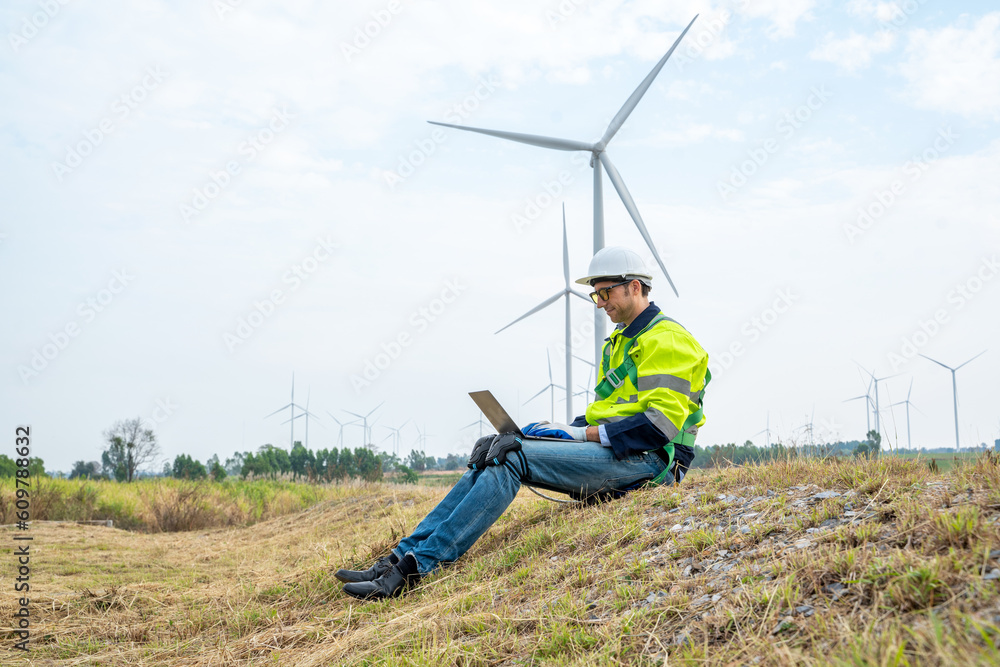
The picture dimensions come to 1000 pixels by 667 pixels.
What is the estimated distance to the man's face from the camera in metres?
4.82

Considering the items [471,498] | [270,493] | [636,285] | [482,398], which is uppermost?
[636,285]

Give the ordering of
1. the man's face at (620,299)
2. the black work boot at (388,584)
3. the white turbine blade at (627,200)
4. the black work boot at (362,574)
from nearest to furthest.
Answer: the black work boot at (388,584) → the black work boot at (362,574) → the man's face at (620,299) → the white turbine blade at (627,200)

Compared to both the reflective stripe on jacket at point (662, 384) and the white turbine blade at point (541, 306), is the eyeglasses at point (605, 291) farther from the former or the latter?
the white turbine blade at point (541, 306)

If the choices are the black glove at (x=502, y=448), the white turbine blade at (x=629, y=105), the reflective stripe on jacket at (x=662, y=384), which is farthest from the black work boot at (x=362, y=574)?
the white turbine blade at (x=629, y=105)

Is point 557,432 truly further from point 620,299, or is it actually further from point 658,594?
point 658,594

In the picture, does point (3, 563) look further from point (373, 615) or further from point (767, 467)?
point (767, 467)

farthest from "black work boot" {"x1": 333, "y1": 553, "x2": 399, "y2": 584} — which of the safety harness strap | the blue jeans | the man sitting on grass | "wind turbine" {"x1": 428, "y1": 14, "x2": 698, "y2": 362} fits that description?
"wind turbine" {"x1": 428, "y1": 14, "x2": 698, "y2": 362}

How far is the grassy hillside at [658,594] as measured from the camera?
224cm

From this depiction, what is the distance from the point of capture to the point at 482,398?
434 cm

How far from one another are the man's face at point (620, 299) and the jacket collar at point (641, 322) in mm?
83

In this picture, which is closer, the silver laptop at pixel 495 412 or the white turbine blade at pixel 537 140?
the silver laptop at pixel 495 412

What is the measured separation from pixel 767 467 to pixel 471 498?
1.91 meters

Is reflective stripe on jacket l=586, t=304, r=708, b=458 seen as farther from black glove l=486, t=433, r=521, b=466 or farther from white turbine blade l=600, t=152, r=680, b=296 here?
white turbine blade l=600, t=152, r=680, b=296

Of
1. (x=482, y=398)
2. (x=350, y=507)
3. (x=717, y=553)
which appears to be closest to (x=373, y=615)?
(x=482, y=398)
